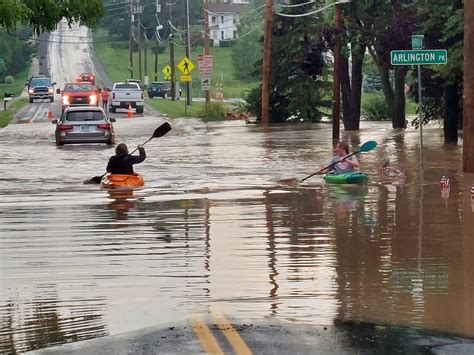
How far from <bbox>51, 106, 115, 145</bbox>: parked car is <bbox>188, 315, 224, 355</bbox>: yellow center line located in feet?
95.9

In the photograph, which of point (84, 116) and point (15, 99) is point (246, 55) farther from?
point (84, 116)

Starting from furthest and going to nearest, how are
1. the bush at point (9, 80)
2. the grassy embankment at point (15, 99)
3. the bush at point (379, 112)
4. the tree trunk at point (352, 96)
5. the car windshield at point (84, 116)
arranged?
the bush at point (9, 80) → the grassy embankment at point (15, 99) → the bush at point (379, 112) → the tree trunk at point (352, 96) → the car windshield at point (84, 116)

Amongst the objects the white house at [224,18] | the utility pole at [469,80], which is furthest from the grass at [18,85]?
the utility pole at [469,80]

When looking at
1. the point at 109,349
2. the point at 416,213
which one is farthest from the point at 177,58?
the point at 109,349

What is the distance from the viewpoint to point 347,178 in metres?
24.1

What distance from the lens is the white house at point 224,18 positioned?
183375 millimetres

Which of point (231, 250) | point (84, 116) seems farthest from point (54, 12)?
point (84, 116)

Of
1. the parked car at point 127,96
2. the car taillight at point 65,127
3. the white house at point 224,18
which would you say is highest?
the white house at point 224,18

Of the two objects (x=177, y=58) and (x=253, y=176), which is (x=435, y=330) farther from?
(x=177, y=58)

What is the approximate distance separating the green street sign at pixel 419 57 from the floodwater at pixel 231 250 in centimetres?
240

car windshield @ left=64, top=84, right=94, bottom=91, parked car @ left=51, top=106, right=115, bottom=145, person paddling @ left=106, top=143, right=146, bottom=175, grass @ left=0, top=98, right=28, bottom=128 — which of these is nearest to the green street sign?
person paddling @ left=106, top=143, right=146, bottom=175

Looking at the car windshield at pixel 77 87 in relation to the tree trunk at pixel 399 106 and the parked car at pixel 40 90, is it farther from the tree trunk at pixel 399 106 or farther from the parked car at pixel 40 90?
the tree trunk at pixel 399 106

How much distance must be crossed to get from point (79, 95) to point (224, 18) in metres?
125

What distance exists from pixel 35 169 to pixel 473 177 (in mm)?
11249
